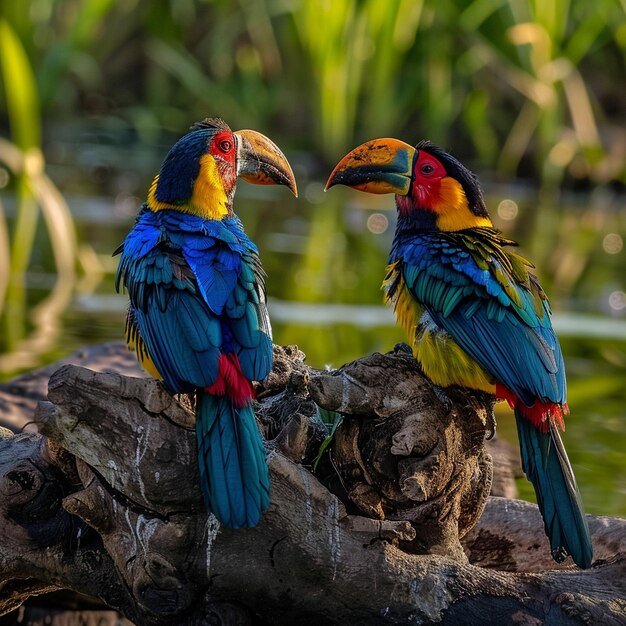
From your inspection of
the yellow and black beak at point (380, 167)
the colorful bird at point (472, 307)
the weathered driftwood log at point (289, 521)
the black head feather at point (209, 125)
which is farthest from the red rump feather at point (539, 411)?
the black head feather at point (209, 125)

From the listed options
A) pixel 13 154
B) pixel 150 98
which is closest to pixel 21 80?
pixel 13 154

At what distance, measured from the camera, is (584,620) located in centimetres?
305

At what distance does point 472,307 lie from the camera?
3455 mm

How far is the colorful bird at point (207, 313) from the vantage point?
2.86 m

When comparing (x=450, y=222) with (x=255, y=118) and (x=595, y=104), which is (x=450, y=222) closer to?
(x=255, y=118)

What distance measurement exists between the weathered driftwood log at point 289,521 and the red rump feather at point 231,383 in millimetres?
147

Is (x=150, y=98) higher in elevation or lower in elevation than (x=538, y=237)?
higher

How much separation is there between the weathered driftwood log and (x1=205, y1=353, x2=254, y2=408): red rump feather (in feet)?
0.48

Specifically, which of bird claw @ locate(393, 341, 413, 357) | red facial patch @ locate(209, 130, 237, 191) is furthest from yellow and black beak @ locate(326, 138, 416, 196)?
bird claw @ locate(393, 341, 413, 357)

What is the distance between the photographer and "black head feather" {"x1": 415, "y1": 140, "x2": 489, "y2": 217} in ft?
12.8

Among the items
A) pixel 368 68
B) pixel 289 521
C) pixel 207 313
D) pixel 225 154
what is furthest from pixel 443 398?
pixel 368 68

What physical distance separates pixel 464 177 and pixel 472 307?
588mm

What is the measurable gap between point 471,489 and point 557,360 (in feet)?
1.38

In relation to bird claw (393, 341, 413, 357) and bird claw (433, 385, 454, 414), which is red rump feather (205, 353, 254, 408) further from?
bird claw (393, 341, 413, 357)
